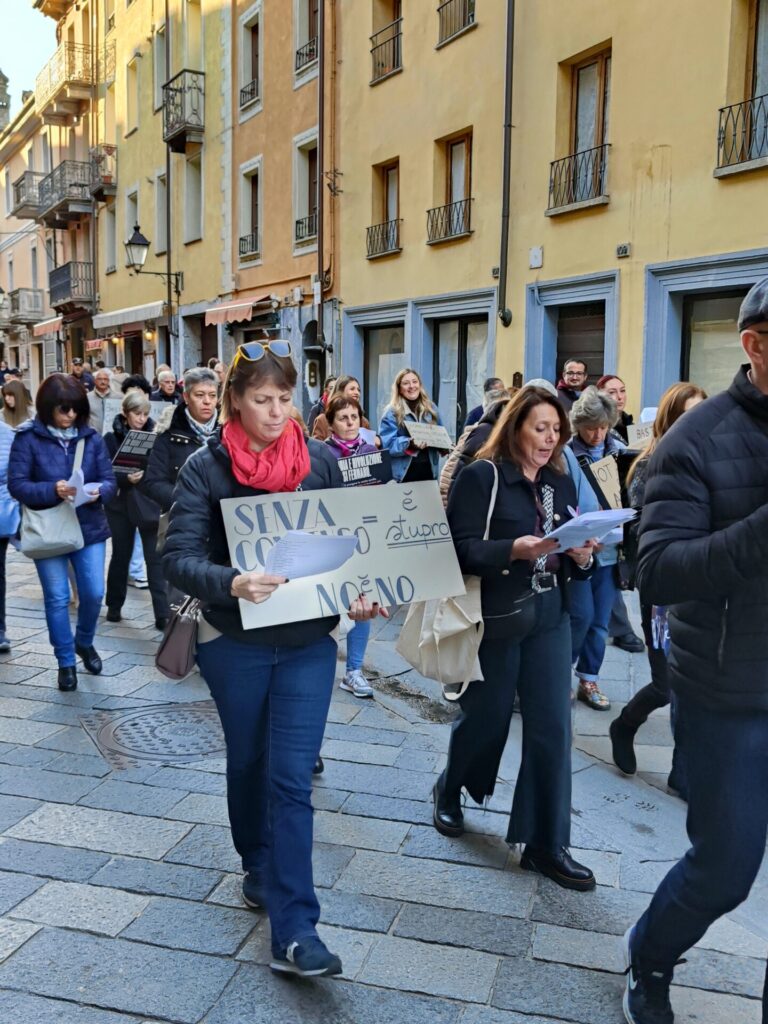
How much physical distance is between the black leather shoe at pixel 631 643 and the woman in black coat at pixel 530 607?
320 cm

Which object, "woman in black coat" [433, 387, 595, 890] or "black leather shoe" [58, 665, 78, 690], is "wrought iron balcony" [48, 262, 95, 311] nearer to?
"black leather shoe" [58, 665, 78, 690]

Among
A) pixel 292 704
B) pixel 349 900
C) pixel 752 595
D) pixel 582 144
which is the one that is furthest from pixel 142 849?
pixel 582 144

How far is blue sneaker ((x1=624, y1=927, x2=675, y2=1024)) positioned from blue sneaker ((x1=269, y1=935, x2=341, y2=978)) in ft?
2.79

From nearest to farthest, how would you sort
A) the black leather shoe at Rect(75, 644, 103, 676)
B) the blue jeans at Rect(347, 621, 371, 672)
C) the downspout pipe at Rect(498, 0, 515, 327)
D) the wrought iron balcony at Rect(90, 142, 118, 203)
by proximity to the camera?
the blue jeans at Rect(347, 621, 371, 672) → the black leather shoe at Rect(75, 644, 103, 676) → the downspout pipe at Rect(498, 0, 515, 327) → the wrought iron balcony at Rect(90, 142, 118, 203)

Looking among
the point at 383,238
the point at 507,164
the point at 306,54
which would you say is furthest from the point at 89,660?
the point at 306,54

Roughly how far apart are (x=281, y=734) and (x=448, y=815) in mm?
1264

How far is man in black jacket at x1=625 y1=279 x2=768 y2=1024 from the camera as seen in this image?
7.45ft

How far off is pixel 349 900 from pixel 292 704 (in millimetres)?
898

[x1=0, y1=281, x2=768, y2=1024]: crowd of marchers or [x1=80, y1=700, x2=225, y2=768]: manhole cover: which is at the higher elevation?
[x1=0, y1=281, x2=768, y2=1024]: crowd of marchers

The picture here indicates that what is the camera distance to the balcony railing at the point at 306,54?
19.0 metres

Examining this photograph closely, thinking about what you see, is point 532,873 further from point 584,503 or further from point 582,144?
point 582,144

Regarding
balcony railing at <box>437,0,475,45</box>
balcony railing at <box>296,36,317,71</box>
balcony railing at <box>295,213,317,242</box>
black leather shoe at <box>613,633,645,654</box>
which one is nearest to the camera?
black leather shoe at <box>613,633,645,654</box>

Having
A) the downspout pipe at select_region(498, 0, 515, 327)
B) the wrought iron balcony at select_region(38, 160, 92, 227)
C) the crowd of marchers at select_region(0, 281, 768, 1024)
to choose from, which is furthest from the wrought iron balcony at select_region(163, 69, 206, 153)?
the crowd of marchers at select_region(0, 281, 768, 1024)

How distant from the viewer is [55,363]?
40250 mm
